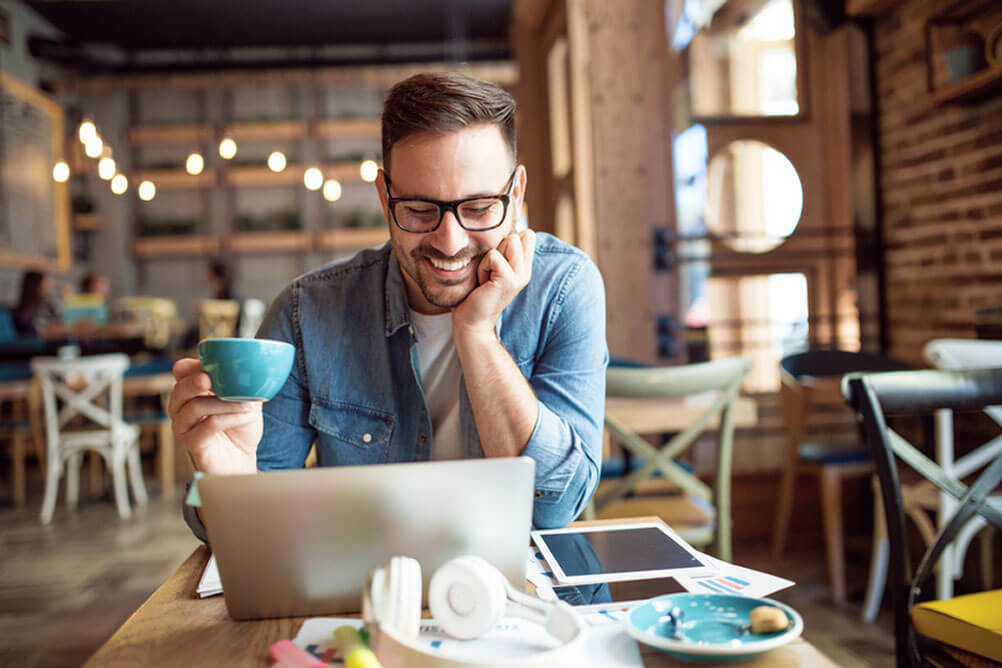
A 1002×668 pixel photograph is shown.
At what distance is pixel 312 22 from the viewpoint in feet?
26.7

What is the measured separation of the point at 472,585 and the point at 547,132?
4.75 meters

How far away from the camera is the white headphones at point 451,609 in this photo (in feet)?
1.85

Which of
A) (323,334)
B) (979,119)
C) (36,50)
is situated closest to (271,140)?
(36,50)

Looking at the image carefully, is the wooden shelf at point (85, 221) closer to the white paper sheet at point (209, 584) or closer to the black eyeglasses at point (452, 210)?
the black eyeglasses at point (452, 210)

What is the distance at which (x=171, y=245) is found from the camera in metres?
8.66

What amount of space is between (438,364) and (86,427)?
3.93 m

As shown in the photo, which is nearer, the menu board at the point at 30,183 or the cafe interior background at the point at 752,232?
the cafe interior background at the point at 752,232

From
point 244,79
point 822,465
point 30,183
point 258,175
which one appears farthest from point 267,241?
point 822,465

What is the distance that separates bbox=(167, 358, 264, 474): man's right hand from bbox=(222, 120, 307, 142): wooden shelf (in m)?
8.38

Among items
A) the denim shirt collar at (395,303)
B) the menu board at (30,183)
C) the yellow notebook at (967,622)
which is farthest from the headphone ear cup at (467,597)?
the menu board at (30,183)

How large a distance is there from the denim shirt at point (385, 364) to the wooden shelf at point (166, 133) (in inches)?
322

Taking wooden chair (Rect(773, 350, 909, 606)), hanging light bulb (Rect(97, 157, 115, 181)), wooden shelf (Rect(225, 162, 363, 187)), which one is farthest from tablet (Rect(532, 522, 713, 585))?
wooden shelf (Rect(225, 162, 363, 187))

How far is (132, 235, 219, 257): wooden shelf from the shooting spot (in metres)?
8.66

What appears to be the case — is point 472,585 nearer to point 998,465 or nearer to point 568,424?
point 568,424
